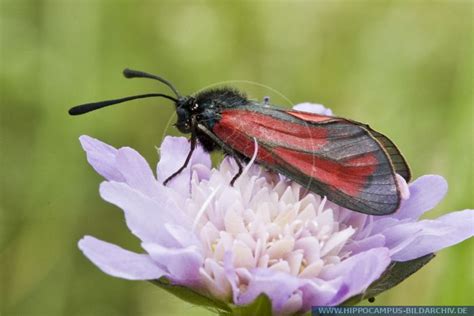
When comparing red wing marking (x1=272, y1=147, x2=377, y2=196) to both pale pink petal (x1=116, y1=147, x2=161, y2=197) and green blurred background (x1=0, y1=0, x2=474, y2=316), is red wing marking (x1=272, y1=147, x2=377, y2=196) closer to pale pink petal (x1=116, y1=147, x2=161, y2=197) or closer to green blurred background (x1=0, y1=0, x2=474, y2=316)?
pale pink petal (x1=116, y1=147, x2=161, y2=197)

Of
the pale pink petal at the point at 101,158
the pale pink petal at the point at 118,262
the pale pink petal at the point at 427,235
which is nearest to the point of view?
the pale pink petal at the point at 118,262

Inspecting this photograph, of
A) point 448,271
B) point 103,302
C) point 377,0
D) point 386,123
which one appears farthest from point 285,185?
point 377,0

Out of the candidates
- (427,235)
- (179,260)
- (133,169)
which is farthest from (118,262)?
(427,235)

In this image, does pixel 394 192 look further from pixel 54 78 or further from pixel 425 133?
pixel 54 78

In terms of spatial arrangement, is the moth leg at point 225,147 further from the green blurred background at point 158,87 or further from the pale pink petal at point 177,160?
the green blurred background at point 158,87

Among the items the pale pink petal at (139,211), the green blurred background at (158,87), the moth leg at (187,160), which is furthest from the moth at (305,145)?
the green blurred background at (158,87)

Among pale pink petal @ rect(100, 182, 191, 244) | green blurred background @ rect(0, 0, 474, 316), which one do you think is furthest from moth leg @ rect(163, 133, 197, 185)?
green blurred background @ rect(0, 0, 474, 316)
